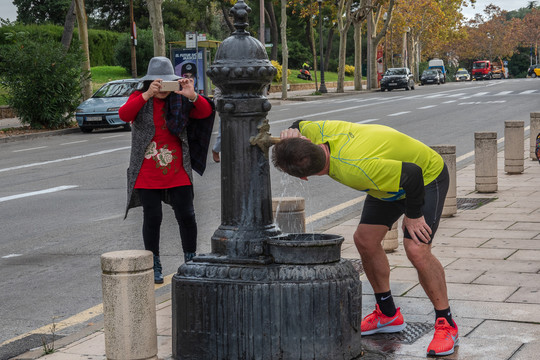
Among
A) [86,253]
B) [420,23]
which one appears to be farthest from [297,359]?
[420,23]

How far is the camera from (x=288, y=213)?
6.20m

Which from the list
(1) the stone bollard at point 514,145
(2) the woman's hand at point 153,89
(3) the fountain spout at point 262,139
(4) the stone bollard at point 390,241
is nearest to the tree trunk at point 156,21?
(1) the stone bollard at point 514,145

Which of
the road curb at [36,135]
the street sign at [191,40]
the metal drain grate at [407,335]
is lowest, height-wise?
the road curb at [36,135]

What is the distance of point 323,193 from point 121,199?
2.69 m

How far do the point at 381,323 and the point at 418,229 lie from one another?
2.51ft

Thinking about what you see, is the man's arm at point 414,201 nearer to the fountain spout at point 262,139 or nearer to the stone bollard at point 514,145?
the fountain spout at point 262,139

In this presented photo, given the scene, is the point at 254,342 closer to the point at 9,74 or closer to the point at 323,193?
the point at 323,193

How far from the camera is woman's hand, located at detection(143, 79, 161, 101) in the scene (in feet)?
18.5

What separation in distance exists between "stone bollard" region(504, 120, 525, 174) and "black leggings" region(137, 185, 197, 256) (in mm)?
7281

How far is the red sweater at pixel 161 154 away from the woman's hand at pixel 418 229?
2.03m

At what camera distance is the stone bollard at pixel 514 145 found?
1204cm

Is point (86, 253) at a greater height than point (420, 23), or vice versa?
point (420, 23)

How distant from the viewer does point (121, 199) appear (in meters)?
11.1

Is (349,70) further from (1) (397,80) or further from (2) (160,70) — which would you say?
(2) (160,70)
